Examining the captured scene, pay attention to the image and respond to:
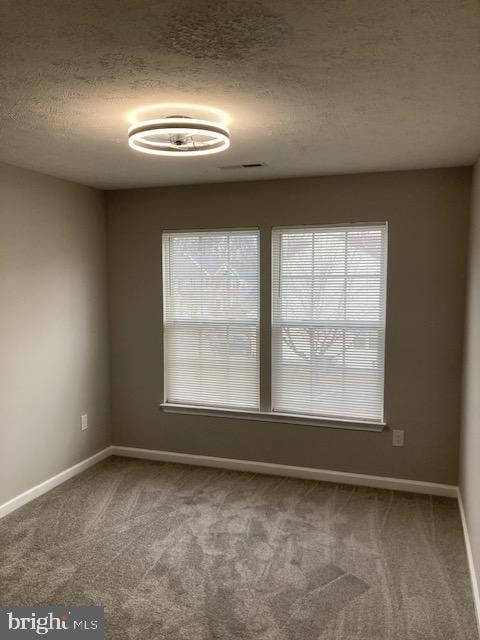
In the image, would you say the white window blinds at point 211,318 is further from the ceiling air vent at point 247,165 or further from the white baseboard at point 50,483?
the white baseboard at point 50,483

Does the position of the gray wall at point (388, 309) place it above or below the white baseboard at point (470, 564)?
above

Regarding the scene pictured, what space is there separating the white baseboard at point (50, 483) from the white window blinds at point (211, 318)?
805 mm

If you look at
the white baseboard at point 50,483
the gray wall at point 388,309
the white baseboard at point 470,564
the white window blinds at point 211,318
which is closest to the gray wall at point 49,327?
the white baseboard at point 50,483

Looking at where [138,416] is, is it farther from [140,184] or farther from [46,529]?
[140,184]

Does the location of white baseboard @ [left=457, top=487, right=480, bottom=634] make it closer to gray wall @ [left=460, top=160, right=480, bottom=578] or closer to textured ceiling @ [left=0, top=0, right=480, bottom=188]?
gray wall @ [left=460, top=160, right=480, bottom=578]

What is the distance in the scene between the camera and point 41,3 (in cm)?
140

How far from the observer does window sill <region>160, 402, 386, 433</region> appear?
3938 millimetres

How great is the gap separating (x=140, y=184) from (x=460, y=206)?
248 cm

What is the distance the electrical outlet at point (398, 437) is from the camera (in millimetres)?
3861

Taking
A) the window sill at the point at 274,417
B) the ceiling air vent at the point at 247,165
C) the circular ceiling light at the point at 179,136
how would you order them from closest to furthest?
the circular ceiling light at the point at 179,136 < the ceiling air vent at the point at 247,165 < the window sill at the point at 274,417

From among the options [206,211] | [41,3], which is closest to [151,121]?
[41,3]

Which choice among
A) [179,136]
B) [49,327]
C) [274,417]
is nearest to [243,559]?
[274,417]

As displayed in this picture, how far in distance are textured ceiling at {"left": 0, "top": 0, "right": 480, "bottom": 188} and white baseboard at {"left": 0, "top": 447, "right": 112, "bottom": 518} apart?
7.71 feet

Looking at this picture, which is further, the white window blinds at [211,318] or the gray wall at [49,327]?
the white window blinds at [211,318]
